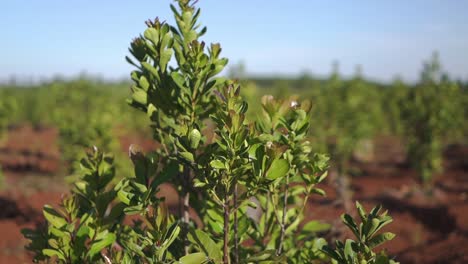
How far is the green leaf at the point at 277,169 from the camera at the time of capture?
6.10 ft

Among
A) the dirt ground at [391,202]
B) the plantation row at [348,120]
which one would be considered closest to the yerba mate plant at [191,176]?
the dirt ground at [391,202]

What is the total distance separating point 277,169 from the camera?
1.87m

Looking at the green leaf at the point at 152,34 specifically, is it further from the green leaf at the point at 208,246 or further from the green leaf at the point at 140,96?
the green leaf at the point at 208,246

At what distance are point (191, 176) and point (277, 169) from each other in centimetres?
101

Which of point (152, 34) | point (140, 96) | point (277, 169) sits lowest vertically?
point (277, 169)

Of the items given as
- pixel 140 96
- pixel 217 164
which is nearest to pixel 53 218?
pixel 140 96

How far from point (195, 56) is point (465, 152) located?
22506 millimetres

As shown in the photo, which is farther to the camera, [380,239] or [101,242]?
[101,242]

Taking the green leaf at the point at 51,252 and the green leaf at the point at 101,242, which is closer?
the green leaf at the point at 51,252

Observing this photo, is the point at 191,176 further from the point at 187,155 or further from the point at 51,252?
the point at 51,252

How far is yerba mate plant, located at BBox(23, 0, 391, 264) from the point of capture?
6.25 ft

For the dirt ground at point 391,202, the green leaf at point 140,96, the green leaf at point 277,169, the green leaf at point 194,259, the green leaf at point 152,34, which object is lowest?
the dirt ground at point 391,202

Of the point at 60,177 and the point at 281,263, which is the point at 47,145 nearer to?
the point at 60,177

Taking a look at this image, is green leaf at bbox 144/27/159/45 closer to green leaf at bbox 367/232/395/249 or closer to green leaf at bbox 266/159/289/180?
green leaf at bbox 266/159/289/180
